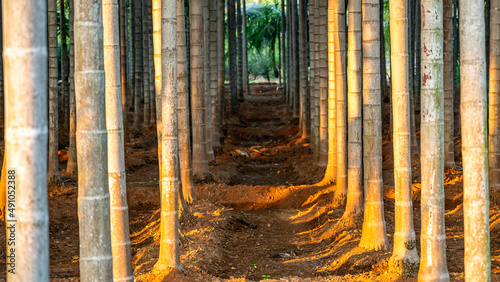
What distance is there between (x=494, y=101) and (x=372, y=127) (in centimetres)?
336

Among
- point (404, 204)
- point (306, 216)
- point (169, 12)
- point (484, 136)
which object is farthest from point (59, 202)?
point (484, 136)

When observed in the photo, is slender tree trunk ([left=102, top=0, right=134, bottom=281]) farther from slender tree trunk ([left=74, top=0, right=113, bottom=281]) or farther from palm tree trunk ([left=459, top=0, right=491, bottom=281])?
palm tree trunk ([left=459, top=0, right=491, bottom=281])

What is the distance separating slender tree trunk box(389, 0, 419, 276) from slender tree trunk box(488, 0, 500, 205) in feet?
12.4

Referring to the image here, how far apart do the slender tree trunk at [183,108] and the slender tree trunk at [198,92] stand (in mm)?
1186

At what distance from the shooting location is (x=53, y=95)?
1029cm

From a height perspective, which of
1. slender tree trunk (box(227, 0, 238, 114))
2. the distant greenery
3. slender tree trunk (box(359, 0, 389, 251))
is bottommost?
slender tree trunk (box(359, 0, 389, 251))

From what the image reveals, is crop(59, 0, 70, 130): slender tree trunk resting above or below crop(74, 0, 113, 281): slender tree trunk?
above

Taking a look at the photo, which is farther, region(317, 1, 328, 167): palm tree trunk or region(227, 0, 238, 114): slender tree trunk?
region(227, 0, 238, 114): slender tree trunk

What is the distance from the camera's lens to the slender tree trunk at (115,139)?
462 cm

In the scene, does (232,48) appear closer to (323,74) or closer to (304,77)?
(304,77)

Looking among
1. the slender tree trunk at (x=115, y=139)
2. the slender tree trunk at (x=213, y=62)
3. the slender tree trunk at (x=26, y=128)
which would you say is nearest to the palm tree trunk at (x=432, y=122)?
the slender tree trunk at (x=115, y=139)

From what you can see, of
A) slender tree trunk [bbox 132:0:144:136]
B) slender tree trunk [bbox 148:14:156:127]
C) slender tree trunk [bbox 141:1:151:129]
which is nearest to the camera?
slender tree trunk [bbox 141:1:151:129]

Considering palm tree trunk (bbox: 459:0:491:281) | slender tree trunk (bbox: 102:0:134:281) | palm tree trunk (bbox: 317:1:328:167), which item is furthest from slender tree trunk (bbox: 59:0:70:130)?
palm tree trunk (bbox: 459:0:491:281)

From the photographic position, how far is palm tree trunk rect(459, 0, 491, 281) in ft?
11.5
